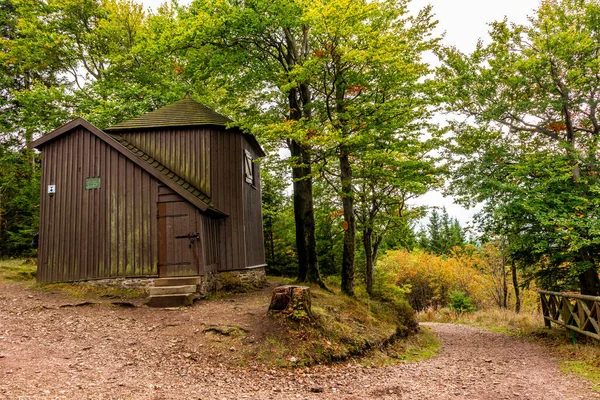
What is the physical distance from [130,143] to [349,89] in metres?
8.21

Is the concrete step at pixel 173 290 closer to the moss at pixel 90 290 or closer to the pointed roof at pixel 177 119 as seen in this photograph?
the moss at pixel 90 290

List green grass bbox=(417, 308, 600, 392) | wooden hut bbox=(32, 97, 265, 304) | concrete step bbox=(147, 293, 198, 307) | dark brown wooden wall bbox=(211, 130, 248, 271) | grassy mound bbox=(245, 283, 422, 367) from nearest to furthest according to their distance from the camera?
grassy mound bbox=(245, 283, 422, 367), green grass bbox=(417, 308, 600, 392), concrete step bbox=(147, 293, 198, 307), wooden hut bbox=(32, 97, 265, 304), dark brown wooden wall bbox=(211, 130, 248, 271)

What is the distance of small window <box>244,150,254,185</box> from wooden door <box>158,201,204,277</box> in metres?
3.39

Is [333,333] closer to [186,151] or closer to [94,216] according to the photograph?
[94,216]

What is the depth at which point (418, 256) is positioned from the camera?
1476 inches

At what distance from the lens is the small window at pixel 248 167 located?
14.1 meters

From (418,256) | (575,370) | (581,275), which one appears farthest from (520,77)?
(418,256)

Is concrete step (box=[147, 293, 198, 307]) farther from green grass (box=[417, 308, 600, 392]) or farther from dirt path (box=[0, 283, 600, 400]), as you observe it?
green grass (box=[417, 308, 600, 392])

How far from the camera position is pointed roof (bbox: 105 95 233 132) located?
13.3 m

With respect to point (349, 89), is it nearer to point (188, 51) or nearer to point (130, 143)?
point (188, 51)

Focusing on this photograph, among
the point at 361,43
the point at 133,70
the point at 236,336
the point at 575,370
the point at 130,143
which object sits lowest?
the point at 575,370

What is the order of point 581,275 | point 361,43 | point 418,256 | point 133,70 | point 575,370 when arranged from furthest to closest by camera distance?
1. point 418,256
2. point 133,70
3. point 581,275
4. point 361,43
5. point 575,370

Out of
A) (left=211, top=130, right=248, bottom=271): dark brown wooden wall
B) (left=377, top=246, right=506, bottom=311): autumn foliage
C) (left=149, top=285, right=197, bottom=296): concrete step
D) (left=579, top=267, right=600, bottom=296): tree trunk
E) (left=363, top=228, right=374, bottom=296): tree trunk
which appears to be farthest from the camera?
(left=377, top=246, right=506, bottom=311): autumn foliage

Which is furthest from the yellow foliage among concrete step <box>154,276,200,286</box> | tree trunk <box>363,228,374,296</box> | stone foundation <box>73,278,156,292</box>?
stone foundation <box>73,278,156,292</box>
